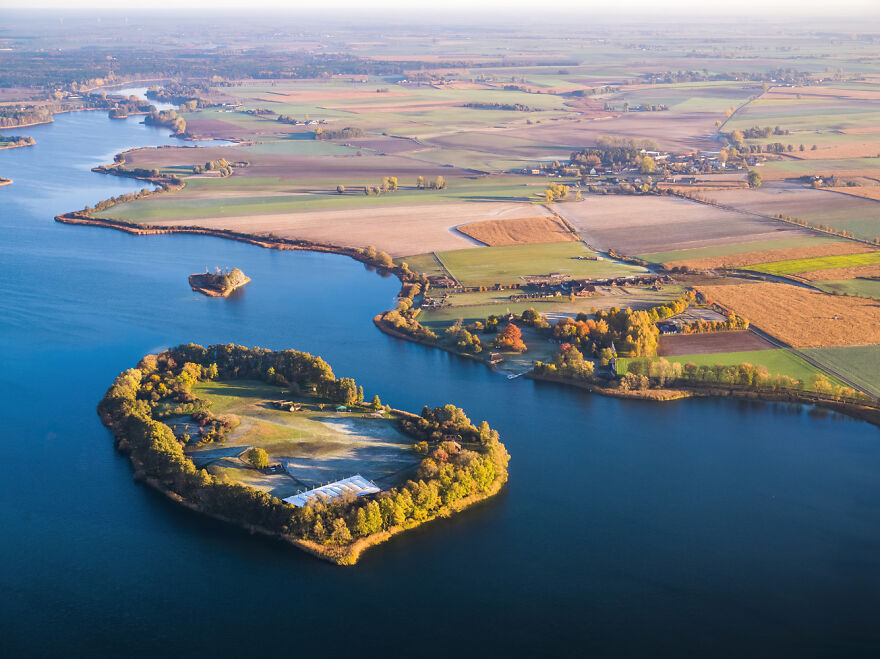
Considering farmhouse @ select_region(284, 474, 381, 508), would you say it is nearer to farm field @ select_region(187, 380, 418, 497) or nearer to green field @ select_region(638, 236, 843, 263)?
farm field @ select_region(187, 380, 418, 497)

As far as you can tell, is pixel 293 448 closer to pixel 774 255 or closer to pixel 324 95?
pixel 774 255

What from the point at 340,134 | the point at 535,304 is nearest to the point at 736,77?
the point at 340,134

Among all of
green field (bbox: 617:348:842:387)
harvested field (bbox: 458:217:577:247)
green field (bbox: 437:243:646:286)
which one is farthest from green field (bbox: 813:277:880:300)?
harvested field (bbox: 458:217:577:247)

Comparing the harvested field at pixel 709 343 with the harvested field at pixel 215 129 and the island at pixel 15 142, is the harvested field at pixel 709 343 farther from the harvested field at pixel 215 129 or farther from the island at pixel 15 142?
the island at pixel 15 142

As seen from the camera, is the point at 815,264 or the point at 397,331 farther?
the point at 815,264

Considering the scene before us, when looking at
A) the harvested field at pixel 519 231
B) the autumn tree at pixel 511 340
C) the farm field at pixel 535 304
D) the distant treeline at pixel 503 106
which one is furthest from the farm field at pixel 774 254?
the distant treeline at pixel 503 106

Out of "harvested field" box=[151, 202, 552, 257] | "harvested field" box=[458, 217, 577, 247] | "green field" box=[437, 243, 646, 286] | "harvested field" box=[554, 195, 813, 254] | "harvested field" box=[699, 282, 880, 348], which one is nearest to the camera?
"harvested field" box=[699, 282, 880, 348]

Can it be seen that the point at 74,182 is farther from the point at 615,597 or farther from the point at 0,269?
the point at 615,597
